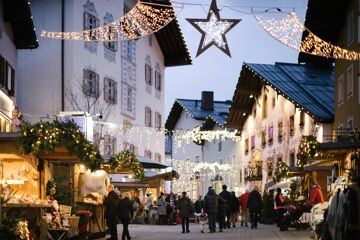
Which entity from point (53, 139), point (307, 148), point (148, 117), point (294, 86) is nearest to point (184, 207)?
point (307, 148)

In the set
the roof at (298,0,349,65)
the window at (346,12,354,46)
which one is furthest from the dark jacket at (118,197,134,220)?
the roof at (298,0,349,65)

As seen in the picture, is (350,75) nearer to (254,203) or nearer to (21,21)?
(254,203)

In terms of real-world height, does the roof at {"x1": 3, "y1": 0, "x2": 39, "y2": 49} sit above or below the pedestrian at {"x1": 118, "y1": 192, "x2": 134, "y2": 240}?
above

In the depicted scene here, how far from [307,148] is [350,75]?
30.3ft

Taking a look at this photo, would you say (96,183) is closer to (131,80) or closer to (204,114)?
(131,80)

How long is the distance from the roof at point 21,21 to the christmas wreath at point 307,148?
10.6 meters

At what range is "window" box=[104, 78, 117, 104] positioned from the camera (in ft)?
140

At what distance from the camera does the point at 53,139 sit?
1991 cm

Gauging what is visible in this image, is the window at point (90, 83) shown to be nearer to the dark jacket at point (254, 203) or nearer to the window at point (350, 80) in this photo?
the dark jacket at point (254, 203)

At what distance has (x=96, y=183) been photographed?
2409cm

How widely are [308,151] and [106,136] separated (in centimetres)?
1866

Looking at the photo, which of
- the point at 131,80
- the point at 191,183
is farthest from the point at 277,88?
the point at 191,183

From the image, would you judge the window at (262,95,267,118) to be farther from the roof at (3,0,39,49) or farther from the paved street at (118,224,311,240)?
the roof at (3,0,39,49)

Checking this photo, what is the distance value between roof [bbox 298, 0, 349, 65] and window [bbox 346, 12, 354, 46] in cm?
83
